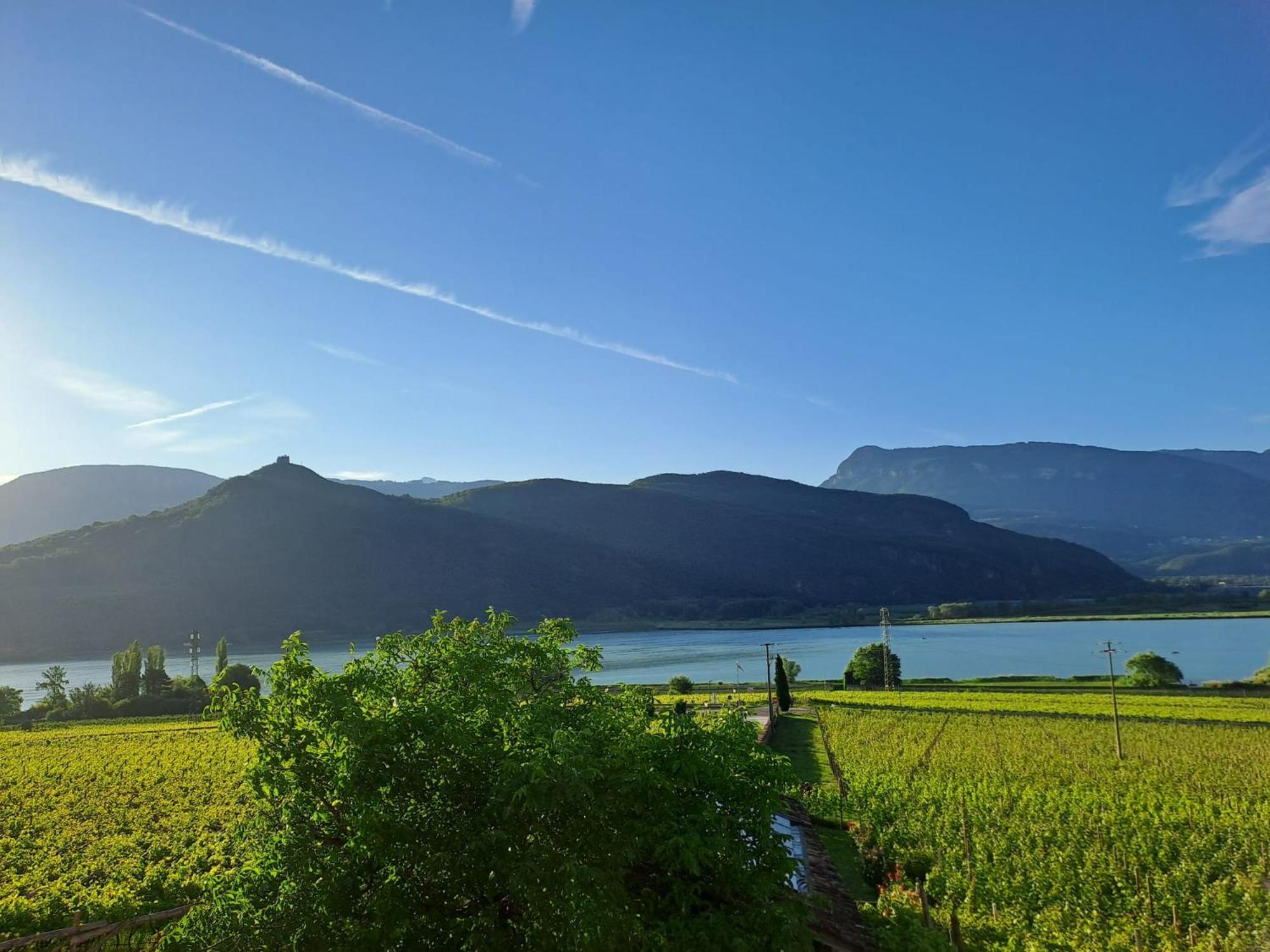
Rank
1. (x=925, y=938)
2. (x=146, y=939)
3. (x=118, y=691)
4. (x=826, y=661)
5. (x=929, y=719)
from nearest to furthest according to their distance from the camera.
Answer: (x=925, y=938) → (x=146, y=939) → (x=929, y=719) → (x=118, y=691) → (x=826, y=661)

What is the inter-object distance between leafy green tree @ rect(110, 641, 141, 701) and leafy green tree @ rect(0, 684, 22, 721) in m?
8.57

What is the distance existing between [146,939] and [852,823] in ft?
68.8

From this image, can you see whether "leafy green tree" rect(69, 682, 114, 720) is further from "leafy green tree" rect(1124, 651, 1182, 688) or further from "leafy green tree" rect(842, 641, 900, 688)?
"leafy green tree" rect(1124, 651, 1182, 688)

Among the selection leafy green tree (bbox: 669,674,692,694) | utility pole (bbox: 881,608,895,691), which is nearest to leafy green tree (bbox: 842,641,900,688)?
utility pole (bbox: 881,608,895,691)

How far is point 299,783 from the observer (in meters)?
10.9

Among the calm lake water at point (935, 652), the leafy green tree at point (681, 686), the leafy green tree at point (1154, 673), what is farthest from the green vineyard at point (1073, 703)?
the calm lake water at point (935, 652)

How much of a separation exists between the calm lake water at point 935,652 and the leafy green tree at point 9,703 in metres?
25.9

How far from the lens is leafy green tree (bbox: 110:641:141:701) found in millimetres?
85375

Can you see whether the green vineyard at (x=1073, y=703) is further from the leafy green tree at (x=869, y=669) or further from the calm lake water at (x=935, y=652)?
the calm lake water at (x=935, y=652)

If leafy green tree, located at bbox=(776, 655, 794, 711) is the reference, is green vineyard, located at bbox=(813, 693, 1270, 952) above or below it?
above

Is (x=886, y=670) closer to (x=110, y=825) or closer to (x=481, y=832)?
(x=110, y=825)

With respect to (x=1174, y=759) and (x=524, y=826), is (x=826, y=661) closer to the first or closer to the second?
(x=1174, y=759)

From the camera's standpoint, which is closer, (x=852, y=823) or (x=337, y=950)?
(x=337, y=950)

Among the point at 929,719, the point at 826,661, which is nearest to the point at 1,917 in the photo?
the point at 929,719
